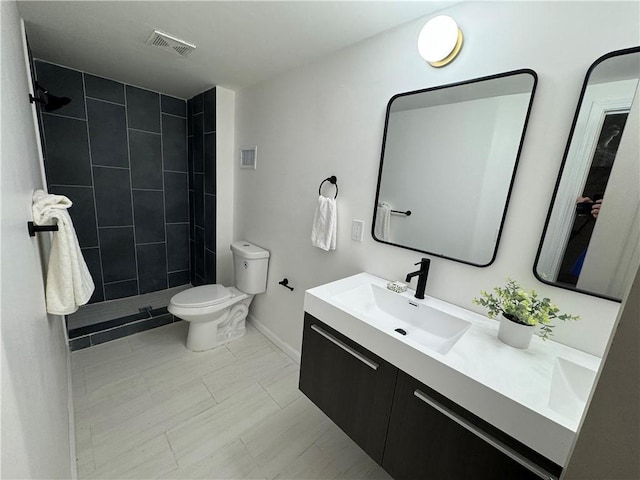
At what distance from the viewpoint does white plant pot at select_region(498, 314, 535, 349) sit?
0.95 metres

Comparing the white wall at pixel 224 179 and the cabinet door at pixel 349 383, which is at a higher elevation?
the white wall at pixel 224 179

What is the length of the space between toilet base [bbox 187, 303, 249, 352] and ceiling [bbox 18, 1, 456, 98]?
1895 mm

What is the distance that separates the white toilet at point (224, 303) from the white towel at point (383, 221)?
109 centimetres

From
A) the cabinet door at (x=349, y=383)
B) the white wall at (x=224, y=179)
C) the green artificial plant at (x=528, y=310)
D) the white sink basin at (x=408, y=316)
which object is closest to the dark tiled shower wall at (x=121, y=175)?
the white wall at (x=224, y=179)

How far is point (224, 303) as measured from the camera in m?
2.18

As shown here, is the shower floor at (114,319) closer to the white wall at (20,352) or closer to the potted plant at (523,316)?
the white wall at (20,352)

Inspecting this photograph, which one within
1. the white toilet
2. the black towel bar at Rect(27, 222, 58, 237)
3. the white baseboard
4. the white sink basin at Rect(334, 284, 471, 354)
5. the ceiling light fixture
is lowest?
the white baseboard

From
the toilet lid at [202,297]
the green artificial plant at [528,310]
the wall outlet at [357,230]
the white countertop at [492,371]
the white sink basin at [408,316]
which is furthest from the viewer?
the toilet lid at [202,297]

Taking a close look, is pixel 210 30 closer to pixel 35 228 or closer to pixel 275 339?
pixel 35 228

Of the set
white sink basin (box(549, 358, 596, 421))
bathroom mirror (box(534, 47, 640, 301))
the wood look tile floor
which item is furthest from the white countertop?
the wood look tile floor

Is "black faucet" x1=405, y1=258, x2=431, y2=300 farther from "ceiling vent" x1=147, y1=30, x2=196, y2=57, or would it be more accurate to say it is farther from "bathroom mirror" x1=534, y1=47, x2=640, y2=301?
"ceiling vent" x1=147, y1=30, x2=196, y2=57

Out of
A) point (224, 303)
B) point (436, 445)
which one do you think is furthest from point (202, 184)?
point (436, 445)

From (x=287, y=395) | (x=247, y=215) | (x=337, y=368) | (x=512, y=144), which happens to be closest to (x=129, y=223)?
(x=247, y=215)

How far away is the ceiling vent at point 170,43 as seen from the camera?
1.57 m
